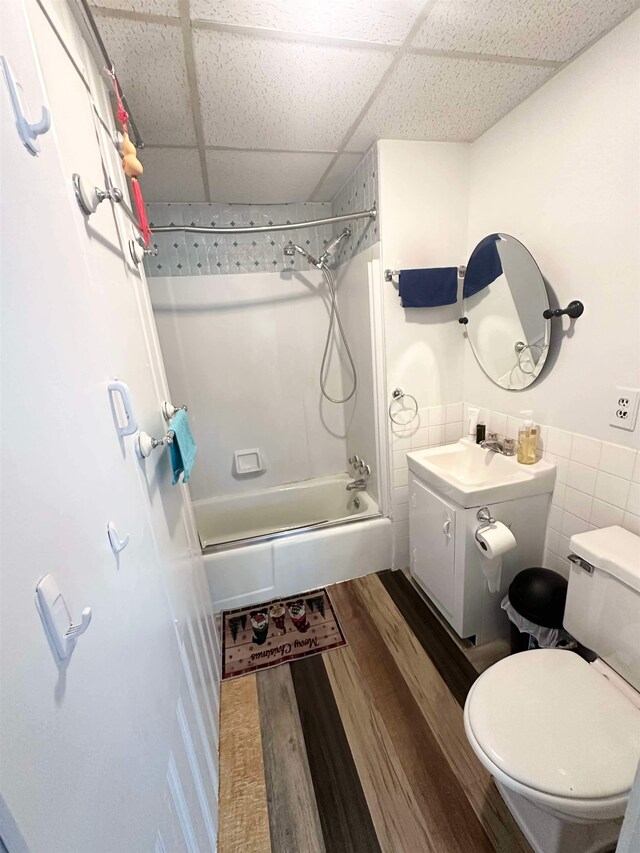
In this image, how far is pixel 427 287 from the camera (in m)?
1.76

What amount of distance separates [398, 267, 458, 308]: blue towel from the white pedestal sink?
0.79 m

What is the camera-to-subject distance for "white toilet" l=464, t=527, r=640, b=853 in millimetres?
808

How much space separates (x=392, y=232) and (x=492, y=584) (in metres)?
1.74

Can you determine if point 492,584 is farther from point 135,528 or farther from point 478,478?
point 135,528

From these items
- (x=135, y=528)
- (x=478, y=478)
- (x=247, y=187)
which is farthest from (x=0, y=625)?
(x=247, y=187)

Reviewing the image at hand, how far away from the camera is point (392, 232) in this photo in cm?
171

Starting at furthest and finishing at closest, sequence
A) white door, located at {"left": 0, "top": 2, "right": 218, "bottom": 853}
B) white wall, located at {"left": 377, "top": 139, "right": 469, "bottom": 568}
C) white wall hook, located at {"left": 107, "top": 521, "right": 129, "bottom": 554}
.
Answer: white wall, located at {"left": 377, "top": 139, "right": 469, "bottom": 568} < white wall hook, located at {"left": 107, "top": 521, "right": 129, "bottom": 554} < white door, located at {"left": 0, "top": 2, "right": 218, "bottom": 853}

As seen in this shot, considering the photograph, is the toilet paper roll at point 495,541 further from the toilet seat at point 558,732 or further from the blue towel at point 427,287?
the blue towel at point 427,287

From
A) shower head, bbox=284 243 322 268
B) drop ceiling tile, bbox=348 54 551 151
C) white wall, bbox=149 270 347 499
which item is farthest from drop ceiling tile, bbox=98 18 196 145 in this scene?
white wall, bbox=149 270 347 499

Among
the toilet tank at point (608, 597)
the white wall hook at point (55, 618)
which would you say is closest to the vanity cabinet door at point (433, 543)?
the toilet tank at point (608, 597)

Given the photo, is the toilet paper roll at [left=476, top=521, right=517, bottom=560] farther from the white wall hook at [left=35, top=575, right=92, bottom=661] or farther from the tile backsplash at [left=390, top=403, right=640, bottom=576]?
the white wall hook at [left=35, top=575, right=92, bottom=661]

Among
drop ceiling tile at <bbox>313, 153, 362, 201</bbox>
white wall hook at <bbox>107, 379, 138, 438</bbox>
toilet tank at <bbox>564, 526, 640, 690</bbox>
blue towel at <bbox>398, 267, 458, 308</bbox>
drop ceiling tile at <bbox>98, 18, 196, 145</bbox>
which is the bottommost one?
toilet tank at <bbox>564, 526, 640, 690</bbox>

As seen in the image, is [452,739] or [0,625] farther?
[452,739]

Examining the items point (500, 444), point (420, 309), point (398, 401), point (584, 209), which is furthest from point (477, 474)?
point (584, 209)
